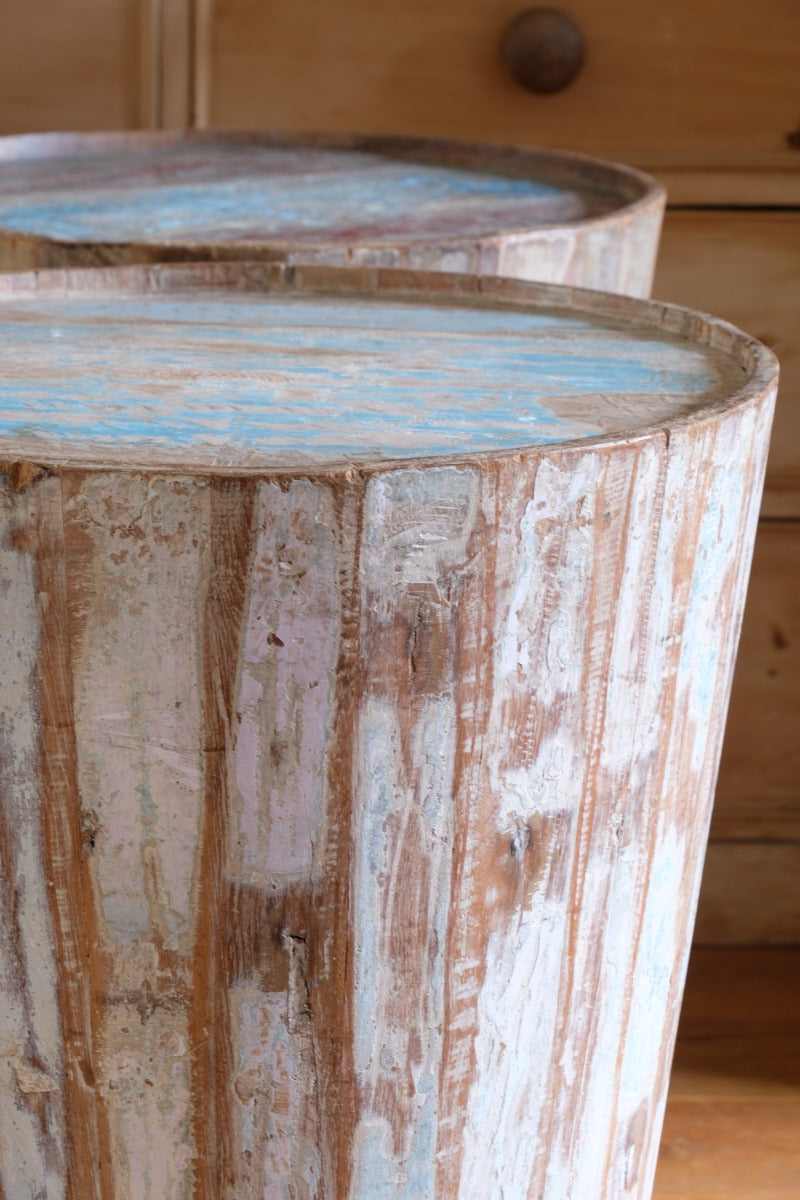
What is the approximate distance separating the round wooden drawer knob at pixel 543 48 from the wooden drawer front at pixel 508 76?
2cm

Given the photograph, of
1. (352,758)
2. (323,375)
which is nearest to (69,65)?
(323,375)

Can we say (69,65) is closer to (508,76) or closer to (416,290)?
(508,76)

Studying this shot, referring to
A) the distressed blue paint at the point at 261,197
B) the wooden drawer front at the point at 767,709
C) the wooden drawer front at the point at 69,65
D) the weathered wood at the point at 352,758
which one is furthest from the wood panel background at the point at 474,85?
the weathered wood at the point at 352,758

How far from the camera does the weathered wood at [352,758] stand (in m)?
0.45

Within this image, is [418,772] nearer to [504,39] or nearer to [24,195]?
[24,195]

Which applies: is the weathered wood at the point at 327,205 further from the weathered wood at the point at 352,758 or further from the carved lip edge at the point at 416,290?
the weathered wood at the point at 352,758

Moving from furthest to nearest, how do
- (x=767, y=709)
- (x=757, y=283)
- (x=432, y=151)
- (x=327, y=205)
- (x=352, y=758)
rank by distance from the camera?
(x=767, y=709), (x=757, y=283), (x=432, y=151), (x=327, y=205), (x=352, y=758)

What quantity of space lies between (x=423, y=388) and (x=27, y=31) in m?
0.91

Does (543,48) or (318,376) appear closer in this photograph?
(318,376)

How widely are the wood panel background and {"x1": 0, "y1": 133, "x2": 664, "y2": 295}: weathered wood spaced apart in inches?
3.8

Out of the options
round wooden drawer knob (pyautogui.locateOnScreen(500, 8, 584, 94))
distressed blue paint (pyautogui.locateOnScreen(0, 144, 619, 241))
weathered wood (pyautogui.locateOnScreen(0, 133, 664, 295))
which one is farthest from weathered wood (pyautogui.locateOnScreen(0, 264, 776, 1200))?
round wooden drawer knob (pyautogui.locateOnScreen(500, 8, 584, 94))

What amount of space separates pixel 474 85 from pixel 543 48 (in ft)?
0.25

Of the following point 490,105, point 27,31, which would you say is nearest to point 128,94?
point 27,31

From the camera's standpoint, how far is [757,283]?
1.43 m
